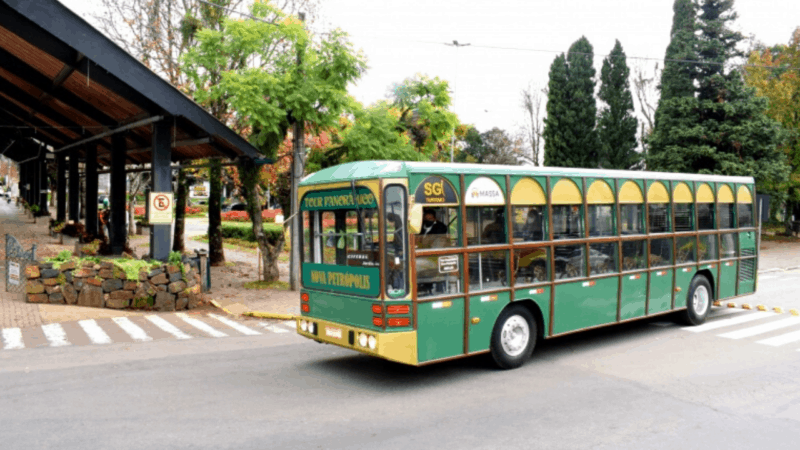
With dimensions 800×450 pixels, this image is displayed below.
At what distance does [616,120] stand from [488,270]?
37.0 m

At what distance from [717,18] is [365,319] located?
1299 inches

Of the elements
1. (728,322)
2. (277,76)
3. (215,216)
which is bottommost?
(728,322)

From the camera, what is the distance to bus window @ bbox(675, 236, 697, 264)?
37.1 feet

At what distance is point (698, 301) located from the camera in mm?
11984

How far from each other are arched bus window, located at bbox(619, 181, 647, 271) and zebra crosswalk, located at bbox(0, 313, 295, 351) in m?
6.40

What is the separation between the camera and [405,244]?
7.32m

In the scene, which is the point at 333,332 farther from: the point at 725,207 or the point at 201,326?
the point at 725,207

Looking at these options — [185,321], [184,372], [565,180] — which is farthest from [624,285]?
[185,321]

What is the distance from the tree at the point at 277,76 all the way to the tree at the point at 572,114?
2843 cm

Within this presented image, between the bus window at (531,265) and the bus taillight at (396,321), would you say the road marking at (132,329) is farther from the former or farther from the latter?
the bus window at (531,265)

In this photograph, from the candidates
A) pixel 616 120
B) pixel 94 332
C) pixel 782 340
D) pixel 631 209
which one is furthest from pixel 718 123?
pixel 94 332

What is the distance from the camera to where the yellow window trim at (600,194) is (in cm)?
963

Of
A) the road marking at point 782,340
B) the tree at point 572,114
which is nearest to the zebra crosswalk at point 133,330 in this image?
the road marking at point 782,340

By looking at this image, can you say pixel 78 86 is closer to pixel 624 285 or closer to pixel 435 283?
pixel 435 283
